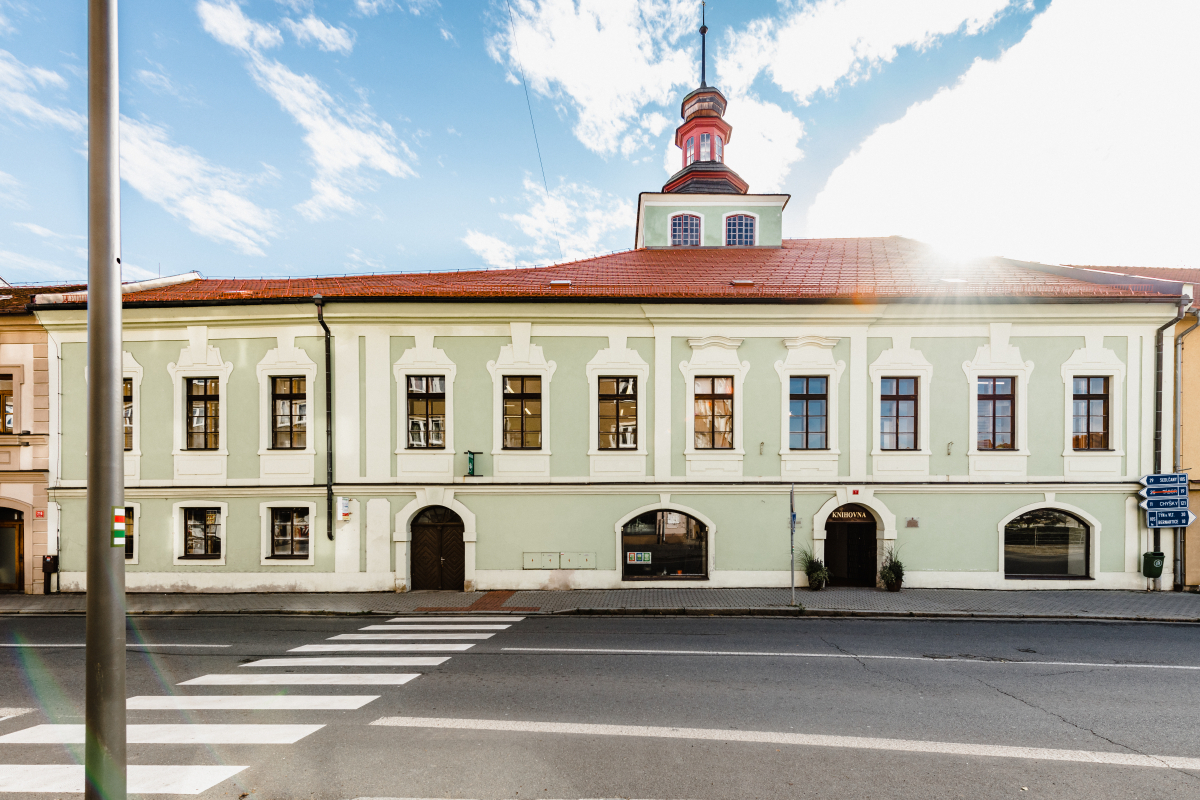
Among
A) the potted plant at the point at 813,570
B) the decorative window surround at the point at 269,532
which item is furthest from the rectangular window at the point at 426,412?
the potted plant at the point at 813,570

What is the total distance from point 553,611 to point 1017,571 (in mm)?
12107

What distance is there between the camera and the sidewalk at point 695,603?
39.1 ft

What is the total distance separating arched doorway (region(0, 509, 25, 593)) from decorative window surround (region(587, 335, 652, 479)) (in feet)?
50.4

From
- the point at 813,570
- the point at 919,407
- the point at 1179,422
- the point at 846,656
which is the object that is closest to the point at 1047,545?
the point at 1179,422

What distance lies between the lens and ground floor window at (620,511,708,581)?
46.3 ft

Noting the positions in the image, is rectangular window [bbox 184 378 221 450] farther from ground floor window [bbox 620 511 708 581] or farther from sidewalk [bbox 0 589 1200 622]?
ground floor window [bbox 620 511 708 581]

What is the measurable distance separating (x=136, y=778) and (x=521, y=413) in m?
9.99

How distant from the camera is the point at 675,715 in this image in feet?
21.4

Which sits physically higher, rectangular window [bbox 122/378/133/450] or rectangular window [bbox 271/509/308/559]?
rectangular window [bbox 122/378/133/450]

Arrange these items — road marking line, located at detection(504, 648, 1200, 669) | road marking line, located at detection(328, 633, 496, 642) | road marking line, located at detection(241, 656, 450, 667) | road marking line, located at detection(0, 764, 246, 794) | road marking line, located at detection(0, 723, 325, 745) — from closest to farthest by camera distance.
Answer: road marking line, located at detection(0, 764, 246, 794) → road marking line, located at detection(0, 723, 325, 745) → road marking line, located at detection(241, 656, 450, 667) → road marking line, located at detection(504, 648, 1200, 669) → road marking line, located at detection(328, 633, 496, 642)

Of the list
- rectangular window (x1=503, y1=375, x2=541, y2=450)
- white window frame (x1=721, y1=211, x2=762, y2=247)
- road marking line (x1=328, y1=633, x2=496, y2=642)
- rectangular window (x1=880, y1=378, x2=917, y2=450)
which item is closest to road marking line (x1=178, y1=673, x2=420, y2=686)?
road marking line (x1=328, y1=633, x2=496, y2=642)

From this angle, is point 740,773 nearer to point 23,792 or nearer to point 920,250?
point 23,792

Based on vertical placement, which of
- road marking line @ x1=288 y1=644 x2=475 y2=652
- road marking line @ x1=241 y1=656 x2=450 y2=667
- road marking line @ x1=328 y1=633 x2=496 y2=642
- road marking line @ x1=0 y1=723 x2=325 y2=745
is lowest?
road marking line @ x1=328 y1=633 x2=496 y2=642

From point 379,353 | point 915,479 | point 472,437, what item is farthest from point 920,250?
point 379,353
